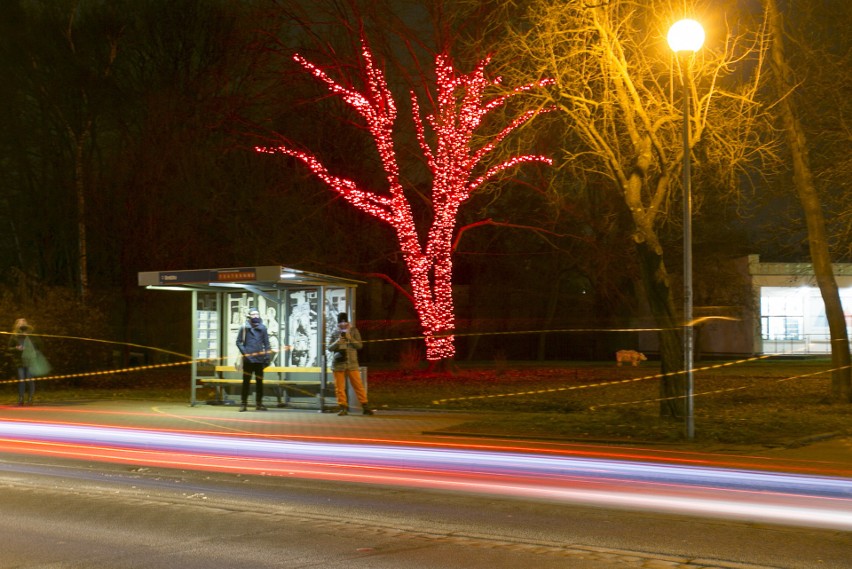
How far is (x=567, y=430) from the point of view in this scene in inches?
658

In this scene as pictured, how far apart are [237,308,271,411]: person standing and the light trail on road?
375cm

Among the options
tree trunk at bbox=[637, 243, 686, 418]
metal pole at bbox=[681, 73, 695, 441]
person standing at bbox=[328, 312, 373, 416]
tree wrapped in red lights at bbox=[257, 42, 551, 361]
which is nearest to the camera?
metal pole at bbox=[681, 73, 695, 441]

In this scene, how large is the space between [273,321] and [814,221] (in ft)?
38.5

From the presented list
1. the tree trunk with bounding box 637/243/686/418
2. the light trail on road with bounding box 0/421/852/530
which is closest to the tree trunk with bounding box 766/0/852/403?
the tree trunk with bounding box 637/243/686/418

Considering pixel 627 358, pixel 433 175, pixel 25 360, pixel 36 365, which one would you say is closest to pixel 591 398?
pixel 433 175

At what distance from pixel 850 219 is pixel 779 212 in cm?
449

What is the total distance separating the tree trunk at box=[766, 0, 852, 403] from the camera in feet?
71.6

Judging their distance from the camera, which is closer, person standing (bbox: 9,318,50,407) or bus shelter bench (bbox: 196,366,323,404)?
bus shelter bench (bbox: 196,366,323,404)

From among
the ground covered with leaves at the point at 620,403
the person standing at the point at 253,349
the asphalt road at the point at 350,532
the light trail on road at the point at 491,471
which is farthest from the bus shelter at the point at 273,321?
the asphalt road at the point at 350,532

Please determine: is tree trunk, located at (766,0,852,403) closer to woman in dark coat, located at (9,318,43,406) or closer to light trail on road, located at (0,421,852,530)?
light trail on road, located at (0,421,852,530)

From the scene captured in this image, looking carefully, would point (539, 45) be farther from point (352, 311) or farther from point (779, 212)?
point (779, 212)

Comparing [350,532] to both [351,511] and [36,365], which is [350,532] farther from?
[36,365]

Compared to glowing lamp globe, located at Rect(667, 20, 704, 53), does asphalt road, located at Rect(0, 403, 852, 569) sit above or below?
below

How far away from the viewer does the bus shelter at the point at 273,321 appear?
2069cm
